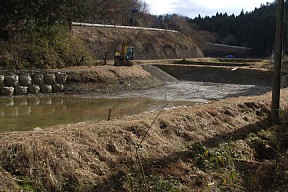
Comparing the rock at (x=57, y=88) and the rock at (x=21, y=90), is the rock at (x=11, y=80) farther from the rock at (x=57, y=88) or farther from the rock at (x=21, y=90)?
the rock at (x=57, y=88)

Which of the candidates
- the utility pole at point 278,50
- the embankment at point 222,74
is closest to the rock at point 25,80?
the utility pole at point 278,50

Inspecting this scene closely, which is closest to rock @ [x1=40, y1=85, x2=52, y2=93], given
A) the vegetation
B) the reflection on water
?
the reflection on water

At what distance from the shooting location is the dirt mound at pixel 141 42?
3912cm

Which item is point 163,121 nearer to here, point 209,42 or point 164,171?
point 164,171

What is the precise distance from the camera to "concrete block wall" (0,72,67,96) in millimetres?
17609

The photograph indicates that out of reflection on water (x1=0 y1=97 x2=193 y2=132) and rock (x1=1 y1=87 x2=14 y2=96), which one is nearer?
reflection on water (x1=0 y1=97 x2=193 y2=132)

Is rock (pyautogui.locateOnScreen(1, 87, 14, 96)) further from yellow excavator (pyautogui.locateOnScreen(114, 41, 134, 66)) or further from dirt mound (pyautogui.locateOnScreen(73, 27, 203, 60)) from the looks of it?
dirt mound (pyautogui.locateOnScreen(73, 27, 203, 60))

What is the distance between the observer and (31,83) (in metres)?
18.8

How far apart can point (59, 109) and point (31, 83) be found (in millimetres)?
4733

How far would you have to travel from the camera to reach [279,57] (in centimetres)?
980

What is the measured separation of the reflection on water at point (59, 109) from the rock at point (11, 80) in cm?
127

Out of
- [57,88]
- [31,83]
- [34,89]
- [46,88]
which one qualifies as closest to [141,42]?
[57,88]

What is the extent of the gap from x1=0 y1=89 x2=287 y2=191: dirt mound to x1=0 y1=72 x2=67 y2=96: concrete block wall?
11.3 m

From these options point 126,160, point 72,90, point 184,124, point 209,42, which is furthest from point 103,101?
point 209,42
